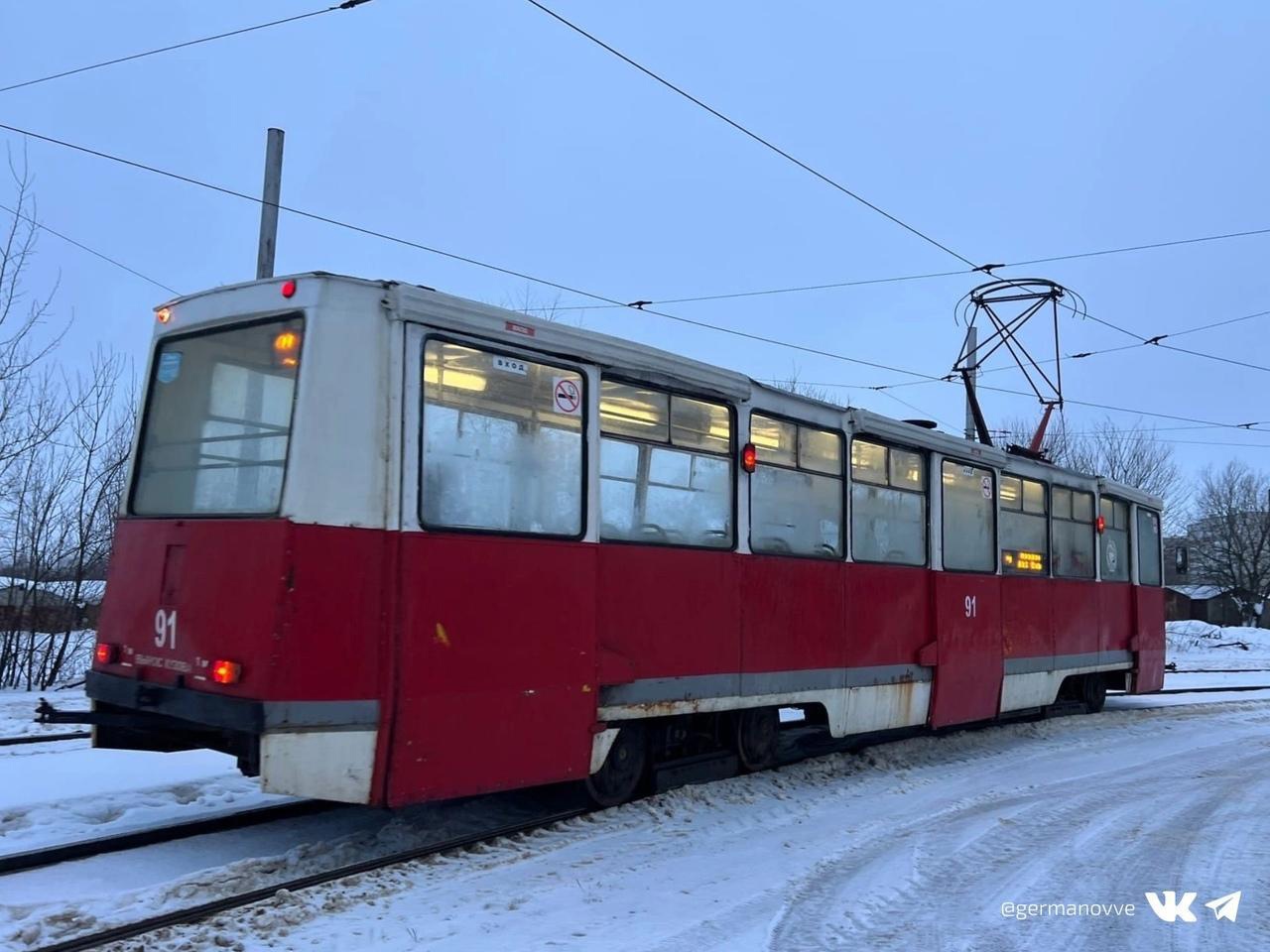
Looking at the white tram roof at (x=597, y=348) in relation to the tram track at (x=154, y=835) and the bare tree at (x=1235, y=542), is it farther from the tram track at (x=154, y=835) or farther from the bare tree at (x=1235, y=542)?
the bare tree at (x=1235, y=542)

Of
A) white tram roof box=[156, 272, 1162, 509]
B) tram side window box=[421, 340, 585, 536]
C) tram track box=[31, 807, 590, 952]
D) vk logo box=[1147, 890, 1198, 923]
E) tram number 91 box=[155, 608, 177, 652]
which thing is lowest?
vk logo box=[1147, 890, 1198, 923]

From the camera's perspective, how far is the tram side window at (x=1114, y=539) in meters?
14.5

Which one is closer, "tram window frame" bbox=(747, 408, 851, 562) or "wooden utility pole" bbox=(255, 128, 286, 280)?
"tram window frame" bbox=(747, 408, 851, 562)

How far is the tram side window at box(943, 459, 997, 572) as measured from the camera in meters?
10.9

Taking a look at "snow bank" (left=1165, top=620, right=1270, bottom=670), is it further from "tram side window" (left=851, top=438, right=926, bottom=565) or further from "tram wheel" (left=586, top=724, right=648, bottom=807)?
"tram wheel" (left=586, top=724, right=648, bottom=807)

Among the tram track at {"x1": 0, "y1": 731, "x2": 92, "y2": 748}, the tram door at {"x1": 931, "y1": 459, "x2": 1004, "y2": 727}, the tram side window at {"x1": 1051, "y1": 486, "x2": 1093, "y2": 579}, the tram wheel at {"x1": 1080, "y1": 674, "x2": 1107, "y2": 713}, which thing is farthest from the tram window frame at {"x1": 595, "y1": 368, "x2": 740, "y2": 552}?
the tram wheel at {"x1": 1080, "y1": 674, "x2": 1107, "y2": 713}

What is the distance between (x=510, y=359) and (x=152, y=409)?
231 centimetres

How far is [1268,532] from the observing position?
58.4m

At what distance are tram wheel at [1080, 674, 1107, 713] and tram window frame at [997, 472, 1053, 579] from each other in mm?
2551

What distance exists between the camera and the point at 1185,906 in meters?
5.47

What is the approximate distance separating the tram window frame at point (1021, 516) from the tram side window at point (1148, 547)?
351 centimetres

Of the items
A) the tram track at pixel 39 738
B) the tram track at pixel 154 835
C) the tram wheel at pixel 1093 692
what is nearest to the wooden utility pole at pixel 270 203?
the tram track at pixel 39 738

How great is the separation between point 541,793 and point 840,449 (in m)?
3.92

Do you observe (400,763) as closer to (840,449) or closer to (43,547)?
(840,449)
